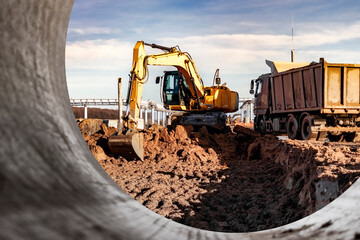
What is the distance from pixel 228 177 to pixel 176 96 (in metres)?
7.48

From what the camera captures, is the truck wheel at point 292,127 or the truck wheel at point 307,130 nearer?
the truck wheel at point 307,130

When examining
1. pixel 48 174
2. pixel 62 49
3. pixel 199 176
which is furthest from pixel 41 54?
pixel 199 176

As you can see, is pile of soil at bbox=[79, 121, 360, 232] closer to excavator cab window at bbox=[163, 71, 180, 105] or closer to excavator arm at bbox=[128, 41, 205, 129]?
excavator arm at bbox=[128, 41, 205, 129]

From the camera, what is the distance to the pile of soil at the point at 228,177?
4.95 m

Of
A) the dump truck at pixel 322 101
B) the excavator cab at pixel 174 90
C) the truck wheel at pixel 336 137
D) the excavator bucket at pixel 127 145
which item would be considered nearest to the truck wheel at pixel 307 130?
the dump truck at pixel 322 101

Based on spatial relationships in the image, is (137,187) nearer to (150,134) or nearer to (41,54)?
(150,134)

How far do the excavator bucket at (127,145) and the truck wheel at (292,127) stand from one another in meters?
7.15

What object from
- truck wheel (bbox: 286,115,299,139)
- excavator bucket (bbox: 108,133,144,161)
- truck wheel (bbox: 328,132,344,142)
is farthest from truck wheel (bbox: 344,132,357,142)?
excavator bucket (bbox: 108,133,144,161)

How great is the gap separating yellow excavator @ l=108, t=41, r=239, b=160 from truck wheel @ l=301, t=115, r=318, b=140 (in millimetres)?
3113

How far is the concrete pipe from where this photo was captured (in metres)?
0.78

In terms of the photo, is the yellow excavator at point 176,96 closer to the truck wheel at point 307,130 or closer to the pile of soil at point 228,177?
the pile of soil at point 228,177

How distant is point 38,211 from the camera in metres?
0.78

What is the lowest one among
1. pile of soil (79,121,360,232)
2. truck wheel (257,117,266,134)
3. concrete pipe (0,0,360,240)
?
pile of soil (79,121,360,232)

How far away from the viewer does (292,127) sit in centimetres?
1484
